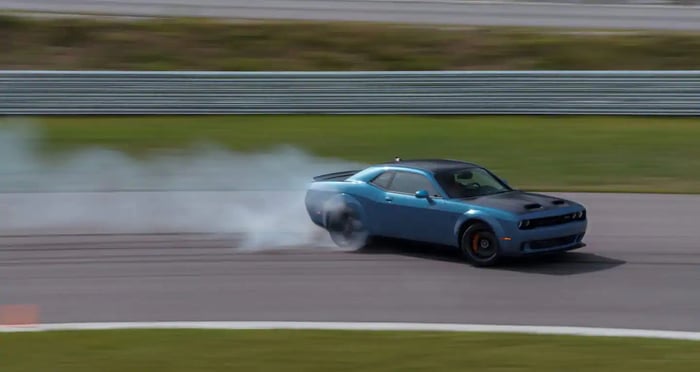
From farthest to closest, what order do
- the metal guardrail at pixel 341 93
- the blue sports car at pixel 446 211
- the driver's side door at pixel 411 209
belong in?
the metal guardrail at pixel 341 93
the driver's side door at pixel 411 209
the blue sports car at pixel 446 211

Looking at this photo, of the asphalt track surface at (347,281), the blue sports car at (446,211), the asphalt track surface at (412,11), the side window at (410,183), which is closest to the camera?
the asphalt track surface at (347,281)

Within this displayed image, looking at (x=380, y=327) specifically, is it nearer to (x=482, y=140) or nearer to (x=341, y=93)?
(x=482, y=140)

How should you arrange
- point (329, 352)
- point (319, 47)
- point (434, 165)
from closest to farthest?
1. point (329, 352)
2. point (434, 165)
3. point (319, 47)

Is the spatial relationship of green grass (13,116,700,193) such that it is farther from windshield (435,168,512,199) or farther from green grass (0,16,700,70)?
green grass (0,16,700,70)

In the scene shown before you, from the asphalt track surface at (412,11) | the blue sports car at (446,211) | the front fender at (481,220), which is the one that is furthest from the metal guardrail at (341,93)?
the front fender at (481,220)

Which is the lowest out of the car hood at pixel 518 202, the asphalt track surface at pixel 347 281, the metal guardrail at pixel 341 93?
the asphalt track surface at pixel 347 281

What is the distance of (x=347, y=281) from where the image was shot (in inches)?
413

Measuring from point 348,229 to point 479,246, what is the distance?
176 centimetres

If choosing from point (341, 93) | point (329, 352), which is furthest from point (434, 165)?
point (341, 93)

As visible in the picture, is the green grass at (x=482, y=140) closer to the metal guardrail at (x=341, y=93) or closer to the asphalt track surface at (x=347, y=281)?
the metal guardrail at (x=341, y=93)

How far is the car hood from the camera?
35.4 feet

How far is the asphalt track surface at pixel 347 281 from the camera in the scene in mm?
9234

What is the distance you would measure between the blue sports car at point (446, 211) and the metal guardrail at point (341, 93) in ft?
27.4

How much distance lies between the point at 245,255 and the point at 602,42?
17013 millimetres
